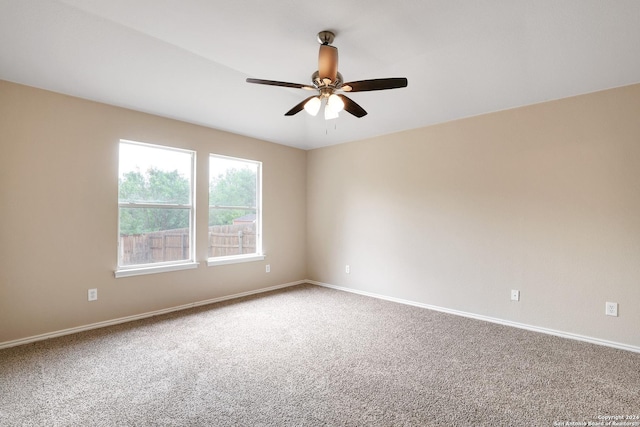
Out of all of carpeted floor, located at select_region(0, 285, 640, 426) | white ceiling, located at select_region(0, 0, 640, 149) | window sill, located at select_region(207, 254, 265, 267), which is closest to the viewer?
carpeted floor, located at select_region(0, 285, 640, 426)

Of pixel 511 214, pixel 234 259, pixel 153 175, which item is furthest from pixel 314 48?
pixel 234 259

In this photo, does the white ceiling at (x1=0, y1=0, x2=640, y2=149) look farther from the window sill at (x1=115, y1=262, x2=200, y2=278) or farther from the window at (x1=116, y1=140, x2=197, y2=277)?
the window sill at (x1=115, y1=262, x2=200, y2=278)

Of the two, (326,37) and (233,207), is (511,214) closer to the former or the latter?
(326,37)

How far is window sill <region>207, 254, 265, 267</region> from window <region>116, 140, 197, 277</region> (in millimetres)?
272

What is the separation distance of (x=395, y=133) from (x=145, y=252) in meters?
3.66

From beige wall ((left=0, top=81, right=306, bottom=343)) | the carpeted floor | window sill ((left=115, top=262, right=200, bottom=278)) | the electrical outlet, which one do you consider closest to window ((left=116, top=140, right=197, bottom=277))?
window sill ((left=115, top=262, right=200, bottom=278))

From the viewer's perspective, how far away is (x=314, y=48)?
2.82 m

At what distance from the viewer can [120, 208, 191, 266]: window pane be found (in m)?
3.63

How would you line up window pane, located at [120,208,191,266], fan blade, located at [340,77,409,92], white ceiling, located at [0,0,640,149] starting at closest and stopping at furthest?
fan blade, located at [340,77,409,92] < white ceiling, located at [0,0,640,149] < window pane, located at [120,208,191,266]

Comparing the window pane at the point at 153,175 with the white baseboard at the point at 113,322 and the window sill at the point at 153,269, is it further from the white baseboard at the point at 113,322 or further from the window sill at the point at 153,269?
the white baseboard at the point at 113,322

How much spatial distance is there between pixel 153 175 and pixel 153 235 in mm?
743

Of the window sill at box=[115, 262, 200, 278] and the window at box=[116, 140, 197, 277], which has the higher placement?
the window at box=[116, 140, 197, 277]

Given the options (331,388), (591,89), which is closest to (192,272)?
(331,388)

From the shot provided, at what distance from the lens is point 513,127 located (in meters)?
3.49
